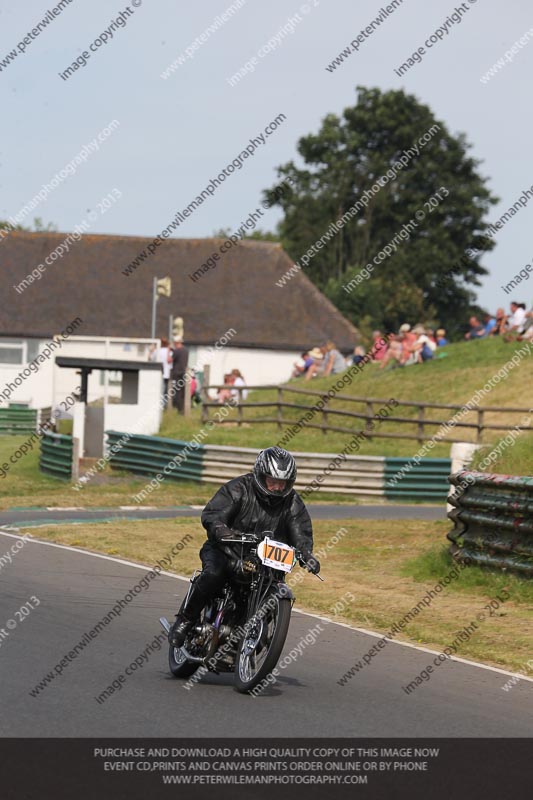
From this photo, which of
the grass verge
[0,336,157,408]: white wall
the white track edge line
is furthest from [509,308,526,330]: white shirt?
the white track edge line

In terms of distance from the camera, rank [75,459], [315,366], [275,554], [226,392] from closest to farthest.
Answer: [275,554] → [75,459] → [226,392] → [315,366]

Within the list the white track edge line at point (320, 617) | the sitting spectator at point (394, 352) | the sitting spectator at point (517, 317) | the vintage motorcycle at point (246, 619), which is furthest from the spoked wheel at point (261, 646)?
the sitting spectator at point (394, 352)

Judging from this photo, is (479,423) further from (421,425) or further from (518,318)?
(518,318)

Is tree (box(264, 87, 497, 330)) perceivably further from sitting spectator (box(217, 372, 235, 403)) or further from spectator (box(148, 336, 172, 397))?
spectator (box(148, 336, 172, 397))

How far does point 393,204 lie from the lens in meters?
78.4

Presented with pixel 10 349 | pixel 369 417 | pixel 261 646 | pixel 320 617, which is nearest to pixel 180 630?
pixel 261 646

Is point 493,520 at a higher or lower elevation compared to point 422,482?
higher

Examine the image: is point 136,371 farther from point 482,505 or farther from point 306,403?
point 482,505

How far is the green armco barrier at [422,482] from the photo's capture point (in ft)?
90.2

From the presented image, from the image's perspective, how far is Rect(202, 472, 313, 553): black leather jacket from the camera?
8930 mm

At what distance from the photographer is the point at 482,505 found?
48.8 feet

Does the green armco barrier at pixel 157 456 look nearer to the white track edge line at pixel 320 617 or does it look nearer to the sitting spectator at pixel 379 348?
the white track edge line at pixel 320 617

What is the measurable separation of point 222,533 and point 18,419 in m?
38.8

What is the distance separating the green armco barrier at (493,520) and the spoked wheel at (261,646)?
6030 millimetres
